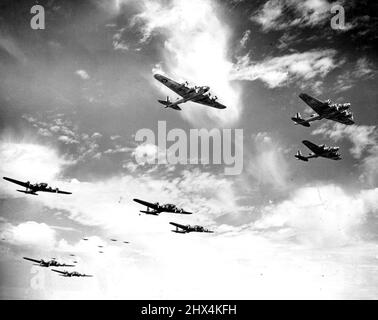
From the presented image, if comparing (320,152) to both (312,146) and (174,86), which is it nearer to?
(312,146)

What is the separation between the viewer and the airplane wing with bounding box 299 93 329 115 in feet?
146

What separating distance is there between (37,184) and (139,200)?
15.6 meters

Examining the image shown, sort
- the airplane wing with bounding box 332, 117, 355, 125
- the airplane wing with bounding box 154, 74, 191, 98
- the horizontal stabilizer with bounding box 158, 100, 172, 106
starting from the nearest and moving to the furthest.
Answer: the airplane wing with bounding box 154, 74, 191, 98 < the airplane wing with bounding box 332, 117, 355, 125 < the horizontal stabilizer with bounding box 158, 100, 172, 106

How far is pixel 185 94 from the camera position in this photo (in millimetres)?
47500

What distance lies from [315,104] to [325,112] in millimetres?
2493

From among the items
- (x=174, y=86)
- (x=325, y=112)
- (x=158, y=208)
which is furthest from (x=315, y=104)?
(x=158, y=208)

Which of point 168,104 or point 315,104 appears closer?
point 315,104

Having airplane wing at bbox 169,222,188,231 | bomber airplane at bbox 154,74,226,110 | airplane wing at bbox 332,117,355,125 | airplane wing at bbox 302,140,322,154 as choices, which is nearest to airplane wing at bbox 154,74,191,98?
bomber airplane at bbox 154,74,226,110

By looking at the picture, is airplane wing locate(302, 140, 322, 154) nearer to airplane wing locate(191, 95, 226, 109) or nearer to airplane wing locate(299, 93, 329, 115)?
airplane wing locate(299, 93, 329, 115)
